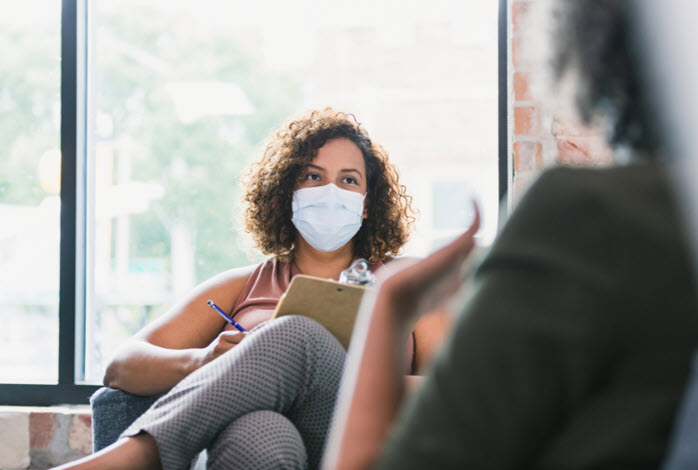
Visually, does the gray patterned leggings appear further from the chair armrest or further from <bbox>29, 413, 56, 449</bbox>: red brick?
<bbox>29, 413, 56, 449</bbox>: red brick

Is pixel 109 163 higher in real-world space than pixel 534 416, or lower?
higher

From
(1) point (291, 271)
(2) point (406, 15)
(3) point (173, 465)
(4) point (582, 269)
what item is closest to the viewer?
(4) point (582, 269)

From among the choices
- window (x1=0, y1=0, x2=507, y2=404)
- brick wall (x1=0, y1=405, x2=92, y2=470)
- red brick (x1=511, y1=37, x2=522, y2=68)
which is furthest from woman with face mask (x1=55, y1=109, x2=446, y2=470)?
brick wall (x1=0, y1=405, x2=92, y2=470)

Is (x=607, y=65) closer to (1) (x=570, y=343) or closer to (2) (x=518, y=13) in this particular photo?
(1) (x=570, y=343)

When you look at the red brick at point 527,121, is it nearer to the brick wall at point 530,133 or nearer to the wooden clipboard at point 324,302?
the brick wall at point 530,133

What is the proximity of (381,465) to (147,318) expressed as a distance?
207 cm

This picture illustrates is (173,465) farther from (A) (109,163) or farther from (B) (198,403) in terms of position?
(A) (109,163)

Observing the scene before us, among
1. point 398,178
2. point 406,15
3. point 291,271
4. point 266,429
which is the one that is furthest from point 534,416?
point 406,15

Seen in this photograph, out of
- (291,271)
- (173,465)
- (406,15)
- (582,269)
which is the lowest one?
(173,465)

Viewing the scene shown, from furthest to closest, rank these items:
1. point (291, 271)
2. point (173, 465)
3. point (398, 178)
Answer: point (398, 178)
point (291, 271)
point (173, 465)

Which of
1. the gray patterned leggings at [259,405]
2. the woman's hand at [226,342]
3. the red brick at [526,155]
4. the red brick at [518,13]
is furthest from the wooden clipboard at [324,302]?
the red brick at [518,13]

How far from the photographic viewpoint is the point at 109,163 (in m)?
2.41

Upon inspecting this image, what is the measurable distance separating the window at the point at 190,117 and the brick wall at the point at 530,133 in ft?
1.17

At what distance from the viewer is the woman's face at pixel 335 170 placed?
1911 millimetres
